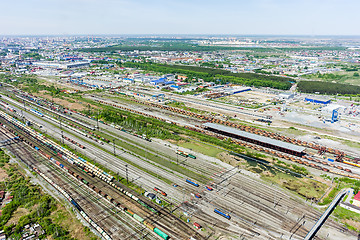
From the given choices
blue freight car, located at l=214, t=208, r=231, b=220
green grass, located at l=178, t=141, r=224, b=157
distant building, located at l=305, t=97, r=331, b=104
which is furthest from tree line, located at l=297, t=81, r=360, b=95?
blue freight car, located at l=214, t=208, r=231, b=220

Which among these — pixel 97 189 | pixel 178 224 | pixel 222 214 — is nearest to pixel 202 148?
pixel 222 214

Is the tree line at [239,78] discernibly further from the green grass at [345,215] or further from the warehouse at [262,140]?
the green grass at [345,215]

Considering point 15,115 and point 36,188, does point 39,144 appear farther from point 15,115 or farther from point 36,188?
point 15,115

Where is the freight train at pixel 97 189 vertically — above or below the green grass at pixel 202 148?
above

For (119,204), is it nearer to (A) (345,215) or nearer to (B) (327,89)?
(A) (345,215)

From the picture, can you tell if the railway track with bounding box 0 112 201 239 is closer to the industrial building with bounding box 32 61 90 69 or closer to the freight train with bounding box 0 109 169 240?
the freight train with bounding box 0 109 169 240

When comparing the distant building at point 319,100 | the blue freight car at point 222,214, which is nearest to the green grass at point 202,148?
the blue freight car at point 222,214

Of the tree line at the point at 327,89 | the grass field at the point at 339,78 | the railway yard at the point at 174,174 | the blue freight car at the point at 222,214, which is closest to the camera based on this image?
the railway yard at the point at 174,174
